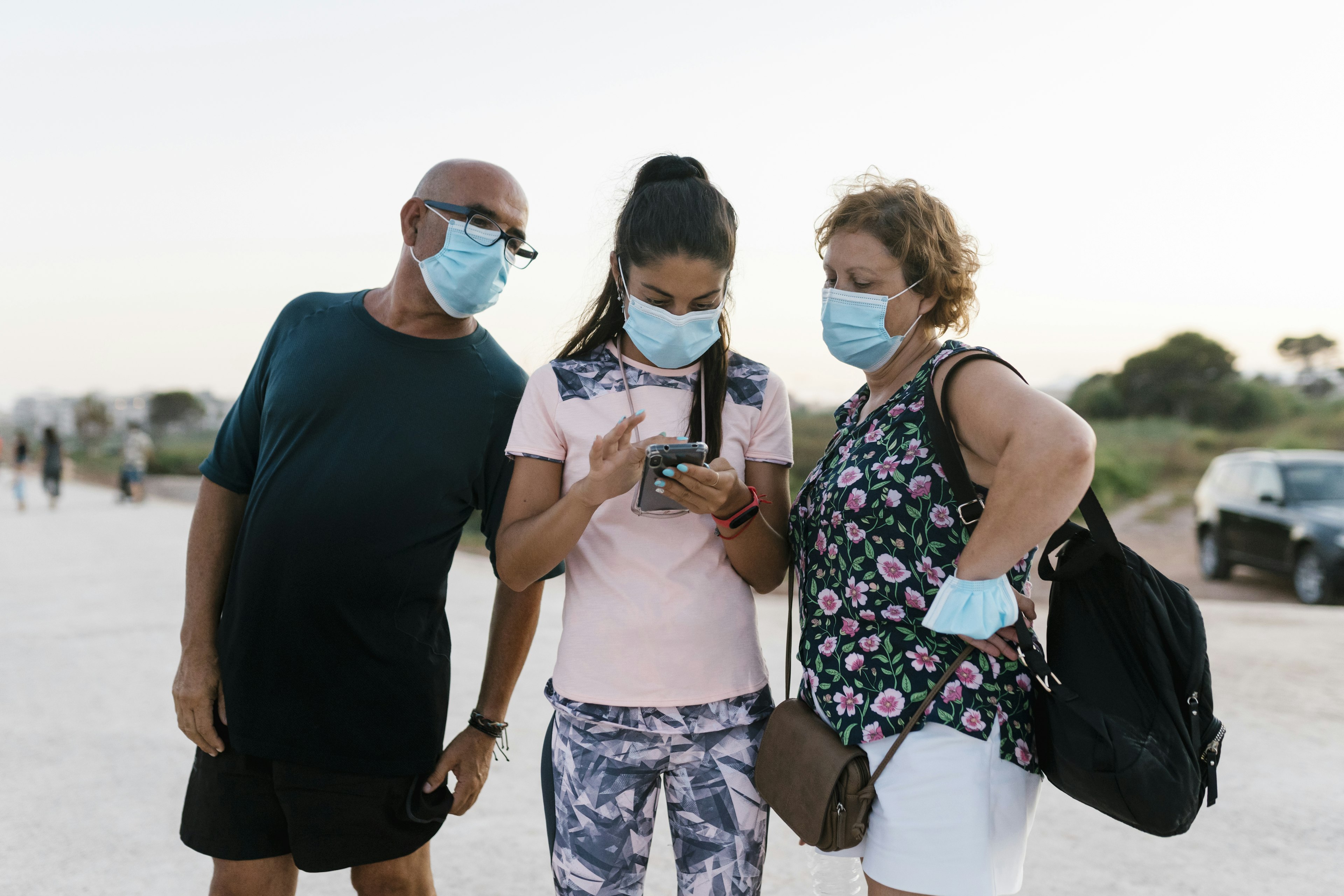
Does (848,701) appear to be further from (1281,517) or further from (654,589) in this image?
(1281,517)

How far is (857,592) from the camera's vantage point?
1993mm

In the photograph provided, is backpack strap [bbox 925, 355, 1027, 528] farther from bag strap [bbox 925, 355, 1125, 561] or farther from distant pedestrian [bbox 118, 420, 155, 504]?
distant pedestrian [bbox 118, 420, 155, 504]

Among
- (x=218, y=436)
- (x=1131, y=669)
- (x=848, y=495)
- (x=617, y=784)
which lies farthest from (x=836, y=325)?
(x=218, y=436)

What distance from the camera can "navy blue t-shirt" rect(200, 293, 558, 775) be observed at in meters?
2.29

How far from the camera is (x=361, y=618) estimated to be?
231cm

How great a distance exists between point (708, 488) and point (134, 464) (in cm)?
2262

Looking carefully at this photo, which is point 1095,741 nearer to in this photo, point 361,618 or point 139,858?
point 361,618

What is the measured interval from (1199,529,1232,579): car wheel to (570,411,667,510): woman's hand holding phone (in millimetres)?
12717

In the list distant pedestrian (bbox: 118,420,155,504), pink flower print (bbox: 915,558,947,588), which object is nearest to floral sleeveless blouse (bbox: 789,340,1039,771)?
pink flower print (bbox: 915,558,947,588)

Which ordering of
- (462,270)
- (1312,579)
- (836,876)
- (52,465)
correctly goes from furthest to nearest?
(52,465) → (1312,579) → (836,876) → (462,270)

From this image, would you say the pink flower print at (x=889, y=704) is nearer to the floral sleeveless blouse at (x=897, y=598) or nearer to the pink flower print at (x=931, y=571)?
the floral sleeveless blouse at (x=897, y=598)

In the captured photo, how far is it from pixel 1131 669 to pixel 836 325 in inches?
37.8

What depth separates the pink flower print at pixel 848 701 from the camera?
77.5 inches

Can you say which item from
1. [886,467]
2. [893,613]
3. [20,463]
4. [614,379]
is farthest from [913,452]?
[20,463]
